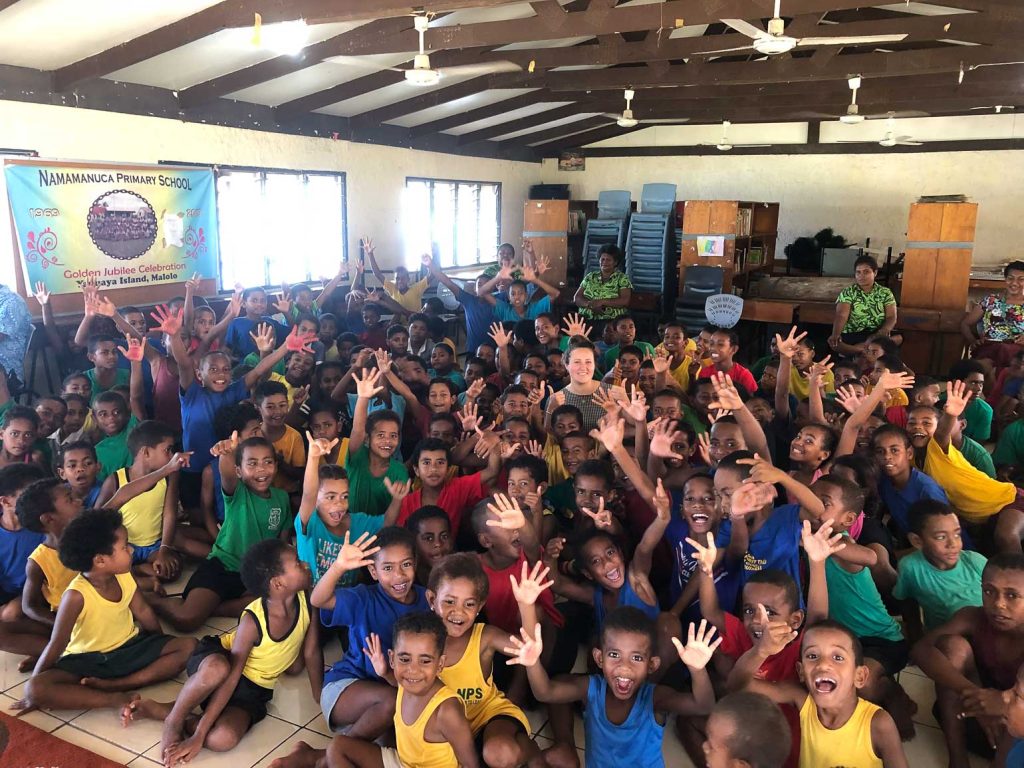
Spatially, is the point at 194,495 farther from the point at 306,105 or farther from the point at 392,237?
the point at 392,237

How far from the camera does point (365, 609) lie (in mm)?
2596

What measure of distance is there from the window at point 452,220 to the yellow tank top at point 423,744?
8.27 m

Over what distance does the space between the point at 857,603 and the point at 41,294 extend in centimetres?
554

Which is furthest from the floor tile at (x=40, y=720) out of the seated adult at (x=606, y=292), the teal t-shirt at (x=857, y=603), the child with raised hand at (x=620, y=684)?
the seated adult at (x=606, y=292)

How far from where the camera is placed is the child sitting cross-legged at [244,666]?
8.43 ft

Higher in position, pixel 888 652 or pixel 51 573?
pixel 51 573

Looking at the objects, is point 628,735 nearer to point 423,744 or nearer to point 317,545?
point 423,744

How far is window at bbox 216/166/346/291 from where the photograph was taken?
24.3ft

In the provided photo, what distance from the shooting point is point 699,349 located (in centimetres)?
554

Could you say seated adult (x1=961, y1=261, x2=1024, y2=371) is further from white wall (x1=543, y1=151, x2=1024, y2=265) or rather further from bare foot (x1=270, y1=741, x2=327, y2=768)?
white wall (x1=543, y1=151, x2=1024, y2=265)

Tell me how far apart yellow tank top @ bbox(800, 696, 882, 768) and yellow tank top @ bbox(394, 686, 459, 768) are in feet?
3.30

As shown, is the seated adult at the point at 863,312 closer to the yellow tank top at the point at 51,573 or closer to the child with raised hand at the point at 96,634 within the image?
the child with raised hand at the point at 96,634

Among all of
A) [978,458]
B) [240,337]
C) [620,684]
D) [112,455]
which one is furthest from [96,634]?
[978,458]

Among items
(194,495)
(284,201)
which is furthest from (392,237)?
(194,495)
